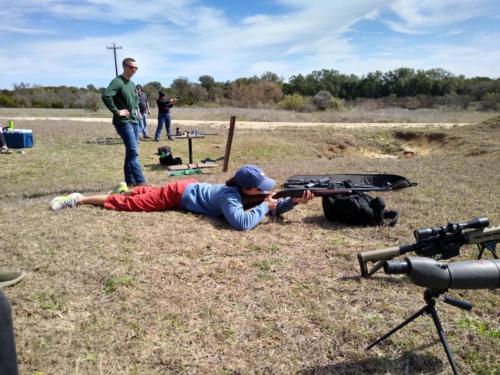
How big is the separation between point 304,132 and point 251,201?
13.8 meters

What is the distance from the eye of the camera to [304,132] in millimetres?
18359

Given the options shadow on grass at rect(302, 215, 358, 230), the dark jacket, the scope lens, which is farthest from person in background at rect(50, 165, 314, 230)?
the dark jacket

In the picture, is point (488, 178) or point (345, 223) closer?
point (345, 223)

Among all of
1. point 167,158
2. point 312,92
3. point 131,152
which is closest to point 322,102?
point 312,92

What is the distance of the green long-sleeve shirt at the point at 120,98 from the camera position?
6645mm

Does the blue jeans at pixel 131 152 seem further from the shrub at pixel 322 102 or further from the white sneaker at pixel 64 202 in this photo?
the shrub at pixel 322 102

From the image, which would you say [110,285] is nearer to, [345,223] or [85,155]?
[345,223]

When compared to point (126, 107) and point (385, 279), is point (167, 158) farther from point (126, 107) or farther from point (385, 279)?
point (385, 279)

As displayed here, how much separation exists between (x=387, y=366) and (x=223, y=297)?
1322mm

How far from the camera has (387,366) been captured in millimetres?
2584

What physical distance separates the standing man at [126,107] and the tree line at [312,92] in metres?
31.2

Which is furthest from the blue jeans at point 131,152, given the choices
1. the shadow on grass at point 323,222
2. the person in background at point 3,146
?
the person in background at point 3,146

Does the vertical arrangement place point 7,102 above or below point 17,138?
above

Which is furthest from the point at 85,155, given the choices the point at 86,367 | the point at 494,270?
the point at 494,270
